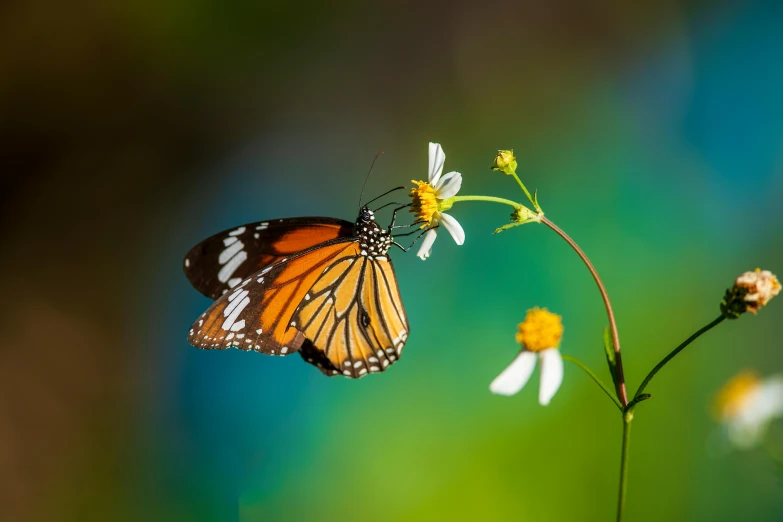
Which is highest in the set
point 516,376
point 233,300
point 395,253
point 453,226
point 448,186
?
point 395,253

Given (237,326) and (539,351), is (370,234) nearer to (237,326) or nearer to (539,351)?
(237,326)

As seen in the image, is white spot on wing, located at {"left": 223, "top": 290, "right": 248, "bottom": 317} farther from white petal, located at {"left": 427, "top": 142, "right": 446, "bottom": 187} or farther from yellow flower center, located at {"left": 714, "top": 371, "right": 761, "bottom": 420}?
yellow flower center, located at {"left": 714, "top": 371, "right": 761, "bottom": 420}

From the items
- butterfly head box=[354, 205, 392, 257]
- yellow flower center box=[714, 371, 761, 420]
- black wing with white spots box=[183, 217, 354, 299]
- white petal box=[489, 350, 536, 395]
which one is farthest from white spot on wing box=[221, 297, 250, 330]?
yellow flower center box=[714, 371, 761, 420]

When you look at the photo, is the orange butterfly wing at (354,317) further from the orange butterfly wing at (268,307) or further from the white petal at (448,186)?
the white petal at (448,186)

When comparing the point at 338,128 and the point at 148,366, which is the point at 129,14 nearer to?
the point at 338,128

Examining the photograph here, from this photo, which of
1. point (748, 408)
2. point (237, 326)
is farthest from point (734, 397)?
point (237, 326)
